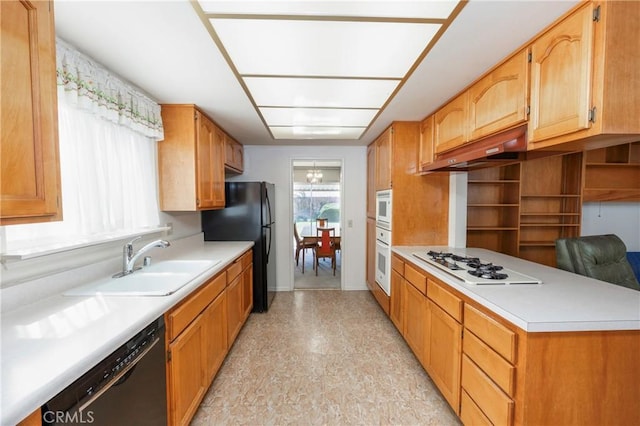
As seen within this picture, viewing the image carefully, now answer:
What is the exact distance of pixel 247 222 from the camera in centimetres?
314

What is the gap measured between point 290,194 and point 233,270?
178cm

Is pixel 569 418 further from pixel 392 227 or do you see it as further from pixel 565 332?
pixel 392 227

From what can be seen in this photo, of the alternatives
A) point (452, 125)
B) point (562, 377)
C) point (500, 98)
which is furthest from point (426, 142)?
point (562, 377)

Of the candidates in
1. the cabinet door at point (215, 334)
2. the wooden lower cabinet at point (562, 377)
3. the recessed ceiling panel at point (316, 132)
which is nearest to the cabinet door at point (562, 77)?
the wooden lower cabinet at point (562, 377)

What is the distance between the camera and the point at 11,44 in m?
0.84

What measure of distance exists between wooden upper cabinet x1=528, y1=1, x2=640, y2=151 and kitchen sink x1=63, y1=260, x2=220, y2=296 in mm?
2111

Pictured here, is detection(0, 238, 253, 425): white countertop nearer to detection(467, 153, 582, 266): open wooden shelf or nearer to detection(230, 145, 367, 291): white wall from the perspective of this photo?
detection(230, 145, 367, 291): white wall

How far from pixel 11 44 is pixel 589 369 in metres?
2.50

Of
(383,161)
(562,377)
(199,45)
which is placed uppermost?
(199,45)

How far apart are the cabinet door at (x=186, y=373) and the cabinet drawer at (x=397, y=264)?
5.79ft

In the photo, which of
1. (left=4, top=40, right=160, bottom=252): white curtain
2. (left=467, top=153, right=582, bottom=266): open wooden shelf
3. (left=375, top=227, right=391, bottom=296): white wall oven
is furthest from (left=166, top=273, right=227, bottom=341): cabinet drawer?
(left=467, top=153, right=582, bottom=266): open wooden shelf

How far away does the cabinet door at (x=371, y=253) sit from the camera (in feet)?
11.5

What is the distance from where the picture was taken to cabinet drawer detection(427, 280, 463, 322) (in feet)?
5.11

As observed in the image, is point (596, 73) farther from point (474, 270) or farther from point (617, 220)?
point (617, 220)
